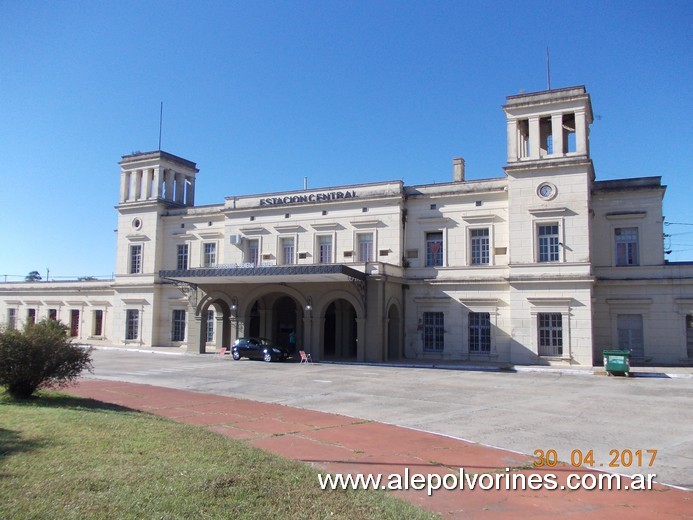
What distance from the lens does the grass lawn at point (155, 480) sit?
5.48 m

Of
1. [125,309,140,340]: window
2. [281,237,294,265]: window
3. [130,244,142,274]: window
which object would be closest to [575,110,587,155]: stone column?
[281,237,294,265]: window

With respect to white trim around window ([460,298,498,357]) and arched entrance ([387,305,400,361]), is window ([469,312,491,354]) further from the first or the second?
arched entrance ([387,305,400,361])

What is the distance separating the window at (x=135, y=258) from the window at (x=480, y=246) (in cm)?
2432

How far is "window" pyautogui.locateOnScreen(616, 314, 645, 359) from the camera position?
90.5 feet

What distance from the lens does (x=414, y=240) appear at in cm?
3145

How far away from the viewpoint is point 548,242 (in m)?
27.5

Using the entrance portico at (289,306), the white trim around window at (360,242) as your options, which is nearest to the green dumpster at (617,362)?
the entrance portico at (289,306)

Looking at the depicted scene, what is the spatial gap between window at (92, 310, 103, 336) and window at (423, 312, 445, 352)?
26.9 meters

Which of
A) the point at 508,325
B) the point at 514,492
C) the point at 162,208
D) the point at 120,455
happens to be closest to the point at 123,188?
the point at 162,208

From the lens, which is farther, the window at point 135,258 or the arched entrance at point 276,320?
the window at point 135,258

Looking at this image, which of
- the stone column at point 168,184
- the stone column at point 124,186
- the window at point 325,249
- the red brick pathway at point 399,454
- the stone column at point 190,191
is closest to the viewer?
the red brick pathway at point 399,454

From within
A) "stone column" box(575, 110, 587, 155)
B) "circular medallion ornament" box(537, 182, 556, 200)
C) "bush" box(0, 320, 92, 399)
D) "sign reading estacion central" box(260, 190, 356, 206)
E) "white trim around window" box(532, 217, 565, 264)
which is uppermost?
"stone column" box(575, 110, 587, 155)

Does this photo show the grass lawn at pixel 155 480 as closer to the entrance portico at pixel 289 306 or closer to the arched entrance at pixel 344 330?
the entrance portico at pixel 289 306

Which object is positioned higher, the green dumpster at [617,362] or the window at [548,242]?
the window at [548,242]
